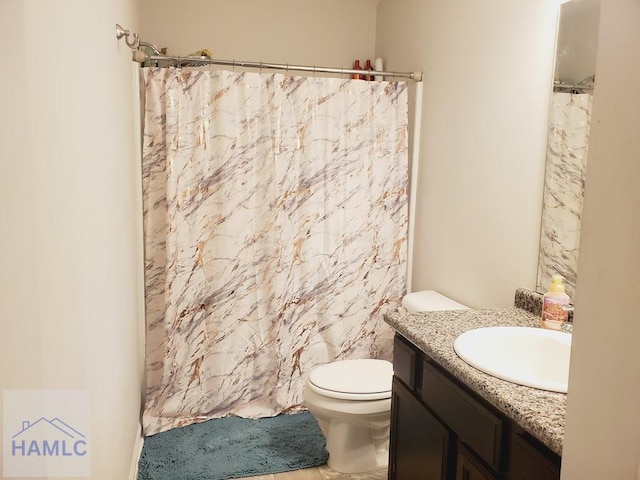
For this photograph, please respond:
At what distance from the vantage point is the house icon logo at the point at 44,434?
82 centimetres

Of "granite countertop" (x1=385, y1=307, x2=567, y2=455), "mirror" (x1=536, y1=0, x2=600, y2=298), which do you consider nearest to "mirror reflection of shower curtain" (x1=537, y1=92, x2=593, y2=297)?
"mirror" (x1=536, y1=0, x2=600, y2=298)

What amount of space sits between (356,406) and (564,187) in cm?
117

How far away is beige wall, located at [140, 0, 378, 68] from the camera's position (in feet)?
9.91

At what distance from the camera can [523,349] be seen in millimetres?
1626

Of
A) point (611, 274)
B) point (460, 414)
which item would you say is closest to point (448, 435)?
point (460, 414)

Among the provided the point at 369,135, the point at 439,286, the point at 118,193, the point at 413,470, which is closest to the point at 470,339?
the point at 413,470

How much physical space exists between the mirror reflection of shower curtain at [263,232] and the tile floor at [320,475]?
525mm

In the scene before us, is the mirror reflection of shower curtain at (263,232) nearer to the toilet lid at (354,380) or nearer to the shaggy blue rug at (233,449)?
the shaggy blue rug at (233,449)

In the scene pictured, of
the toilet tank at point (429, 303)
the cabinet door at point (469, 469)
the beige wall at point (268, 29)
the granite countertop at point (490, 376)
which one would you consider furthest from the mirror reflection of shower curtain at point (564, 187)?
the beige wall at point (268, 29)

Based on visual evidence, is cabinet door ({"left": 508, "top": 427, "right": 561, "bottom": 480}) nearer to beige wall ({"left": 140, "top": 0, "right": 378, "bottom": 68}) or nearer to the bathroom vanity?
the bathroom vanity

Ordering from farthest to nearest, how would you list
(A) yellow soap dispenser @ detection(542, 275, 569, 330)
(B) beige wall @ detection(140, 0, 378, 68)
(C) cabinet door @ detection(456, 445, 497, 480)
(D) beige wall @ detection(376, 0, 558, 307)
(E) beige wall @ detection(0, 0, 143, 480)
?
(B) beige wall @ detection(140, 0, 378, 68), (D) beige wall @ detection(376, 0, 558, 307), (A) yellow soap dispenser @ detection(542, 275, 569, 330), (C) cabinet door @ detection(456, 445, 497, 480), (E) beige wall @ detection(0, 0, 143, 480)

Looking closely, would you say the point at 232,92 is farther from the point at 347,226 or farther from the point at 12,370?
the point at 12,370

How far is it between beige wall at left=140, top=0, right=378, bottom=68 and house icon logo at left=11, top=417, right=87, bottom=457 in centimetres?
247

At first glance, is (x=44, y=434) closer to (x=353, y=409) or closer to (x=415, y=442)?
(x=415, y=442)
